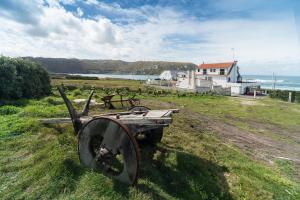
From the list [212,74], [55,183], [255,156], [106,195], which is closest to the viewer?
[106,195]

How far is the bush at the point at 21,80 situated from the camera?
1388cm

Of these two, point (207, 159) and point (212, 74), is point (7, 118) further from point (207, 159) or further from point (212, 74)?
point (212, 74)

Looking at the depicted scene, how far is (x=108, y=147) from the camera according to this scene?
459 centimetres

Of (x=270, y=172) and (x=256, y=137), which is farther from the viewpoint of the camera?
(x=256, y=137)

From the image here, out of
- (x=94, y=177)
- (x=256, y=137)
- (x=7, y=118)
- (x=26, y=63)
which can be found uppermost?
(x=26, y=63)

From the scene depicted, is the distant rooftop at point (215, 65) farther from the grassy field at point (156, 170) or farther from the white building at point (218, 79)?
the grassy field at point (156, 170)

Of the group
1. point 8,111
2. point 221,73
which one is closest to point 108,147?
point 8,111

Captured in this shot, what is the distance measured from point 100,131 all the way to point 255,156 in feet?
21.2

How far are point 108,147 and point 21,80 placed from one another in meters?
13.5

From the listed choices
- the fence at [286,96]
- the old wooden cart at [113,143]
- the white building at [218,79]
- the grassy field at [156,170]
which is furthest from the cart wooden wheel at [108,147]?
the white building at [218,79]

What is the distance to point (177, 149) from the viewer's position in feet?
24.0

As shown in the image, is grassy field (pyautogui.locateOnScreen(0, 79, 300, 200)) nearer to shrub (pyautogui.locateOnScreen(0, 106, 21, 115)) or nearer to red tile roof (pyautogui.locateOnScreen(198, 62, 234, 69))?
shrub (pyautogui.locateOnScreen(0, 106, 21, 115))

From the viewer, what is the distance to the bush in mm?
13883

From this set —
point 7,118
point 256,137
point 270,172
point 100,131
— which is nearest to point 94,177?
point 100,131
